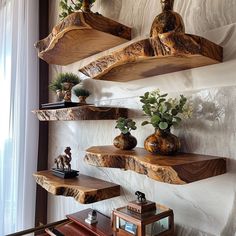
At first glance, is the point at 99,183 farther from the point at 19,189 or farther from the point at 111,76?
the point at 19,189

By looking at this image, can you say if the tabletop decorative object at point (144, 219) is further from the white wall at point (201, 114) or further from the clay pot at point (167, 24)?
the clay pot at point (167, 24)

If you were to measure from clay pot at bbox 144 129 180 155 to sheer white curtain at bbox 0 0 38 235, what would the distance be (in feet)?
3.28

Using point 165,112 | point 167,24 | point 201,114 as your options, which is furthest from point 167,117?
point 167,24

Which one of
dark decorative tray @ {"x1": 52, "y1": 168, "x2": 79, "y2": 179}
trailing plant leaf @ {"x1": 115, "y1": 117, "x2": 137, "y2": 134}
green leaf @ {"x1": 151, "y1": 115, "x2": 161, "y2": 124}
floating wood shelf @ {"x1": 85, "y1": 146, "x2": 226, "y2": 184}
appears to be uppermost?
green leaf @ {"x1": 151, "y1": 115, "x2": 161, "y2": 124}

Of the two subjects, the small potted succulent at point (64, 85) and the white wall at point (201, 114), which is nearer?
the white wall at point (201, 114)

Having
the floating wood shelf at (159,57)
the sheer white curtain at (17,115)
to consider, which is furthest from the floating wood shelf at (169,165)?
the sheer white curtain at (17,115)

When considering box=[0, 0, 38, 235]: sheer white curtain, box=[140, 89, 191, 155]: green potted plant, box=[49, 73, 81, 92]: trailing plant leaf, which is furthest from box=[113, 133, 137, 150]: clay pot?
box=[0, 0, 38, 235]: sheer white curtain

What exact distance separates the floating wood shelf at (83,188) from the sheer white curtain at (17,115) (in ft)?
1.17

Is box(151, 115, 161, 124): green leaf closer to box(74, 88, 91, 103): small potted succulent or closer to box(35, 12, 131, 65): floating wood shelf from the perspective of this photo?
box(35, 12, 131, 65): floating wood shelf

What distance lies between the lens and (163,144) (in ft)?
2.63

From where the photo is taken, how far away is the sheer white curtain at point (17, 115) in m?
1.50

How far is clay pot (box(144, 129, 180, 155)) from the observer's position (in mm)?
799

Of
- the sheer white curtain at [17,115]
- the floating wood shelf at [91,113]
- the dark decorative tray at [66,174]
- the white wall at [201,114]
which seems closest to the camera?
the white wall at [201,114]

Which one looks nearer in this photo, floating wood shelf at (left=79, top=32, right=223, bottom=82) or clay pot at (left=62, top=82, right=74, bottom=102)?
floating wood shelf at (left=79, top=32, right=223, bottom=82)
